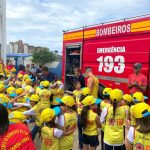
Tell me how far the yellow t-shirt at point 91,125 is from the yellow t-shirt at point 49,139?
0.78 metres

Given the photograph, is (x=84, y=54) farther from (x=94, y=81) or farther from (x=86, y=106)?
(x=86, y=106)

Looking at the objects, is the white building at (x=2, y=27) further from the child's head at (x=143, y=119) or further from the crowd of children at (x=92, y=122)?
the child's head at (x=143, y=119)

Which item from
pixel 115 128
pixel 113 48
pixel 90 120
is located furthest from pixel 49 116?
pixel 113 48

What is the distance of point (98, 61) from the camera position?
9.25m

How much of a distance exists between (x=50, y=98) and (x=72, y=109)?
1709 mm

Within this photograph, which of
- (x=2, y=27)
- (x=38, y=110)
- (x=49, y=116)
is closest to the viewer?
(x=49, y=116)

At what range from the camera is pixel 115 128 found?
14.8 ft

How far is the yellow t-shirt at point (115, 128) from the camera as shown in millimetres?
4496

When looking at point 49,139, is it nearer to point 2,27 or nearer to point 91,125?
point 91,125

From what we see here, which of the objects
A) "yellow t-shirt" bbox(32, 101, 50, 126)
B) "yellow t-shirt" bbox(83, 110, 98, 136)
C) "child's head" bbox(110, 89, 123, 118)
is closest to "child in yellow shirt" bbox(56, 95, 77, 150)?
"yellow t-shirt" bbox(83, 110, 98, 136)

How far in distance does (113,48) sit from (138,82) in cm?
202

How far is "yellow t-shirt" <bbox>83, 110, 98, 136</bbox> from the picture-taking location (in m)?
4.83

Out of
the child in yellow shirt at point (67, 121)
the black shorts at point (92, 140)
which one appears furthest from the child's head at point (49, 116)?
the black shorts at point (92, 140)

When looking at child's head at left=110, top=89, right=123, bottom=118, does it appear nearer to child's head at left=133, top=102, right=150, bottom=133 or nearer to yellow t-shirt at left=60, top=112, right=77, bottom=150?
yellow t-shirt at left=60, top=112, right=77, bottom=150
